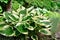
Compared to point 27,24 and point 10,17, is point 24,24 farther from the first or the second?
point 10,17

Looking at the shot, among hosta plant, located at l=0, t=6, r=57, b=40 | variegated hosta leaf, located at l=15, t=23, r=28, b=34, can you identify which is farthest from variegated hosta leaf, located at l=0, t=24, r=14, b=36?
variegated hosta leaf, located at l=15, t=23, r=28, b=34

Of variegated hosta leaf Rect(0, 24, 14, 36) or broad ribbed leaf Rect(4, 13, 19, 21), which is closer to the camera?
variegated hosta leaf Rect(0, 24, 14, 36)

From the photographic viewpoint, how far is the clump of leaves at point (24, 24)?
3.57 meters

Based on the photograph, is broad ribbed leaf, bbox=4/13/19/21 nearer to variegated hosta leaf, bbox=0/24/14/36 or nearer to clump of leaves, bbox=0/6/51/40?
clump of leaves, bbox=0/6/51/40

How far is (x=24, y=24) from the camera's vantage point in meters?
3.62

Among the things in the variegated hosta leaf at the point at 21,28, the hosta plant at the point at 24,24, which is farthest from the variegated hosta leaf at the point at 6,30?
the variegated hosta leaf at the point at 21,28

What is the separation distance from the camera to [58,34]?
3.85m

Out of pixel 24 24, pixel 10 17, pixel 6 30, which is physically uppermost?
pixel 10 17

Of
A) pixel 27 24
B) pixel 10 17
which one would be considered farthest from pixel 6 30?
pixel 27 24

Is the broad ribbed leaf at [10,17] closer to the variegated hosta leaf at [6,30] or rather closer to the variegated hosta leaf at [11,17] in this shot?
the variegated hosta leaf at [11,17]

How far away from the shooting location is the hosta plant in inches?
141

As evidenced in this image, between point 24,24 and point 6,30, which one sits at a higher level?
point 24,24

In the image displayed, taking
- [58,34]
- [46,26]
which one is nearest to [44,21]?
[46,26]

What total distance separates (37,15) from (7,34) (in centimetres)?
78
